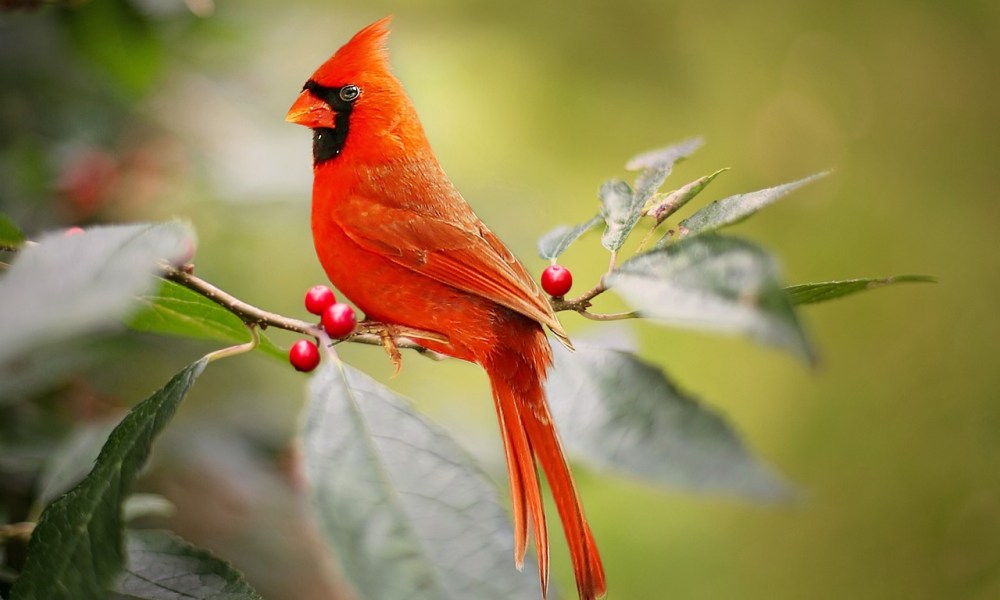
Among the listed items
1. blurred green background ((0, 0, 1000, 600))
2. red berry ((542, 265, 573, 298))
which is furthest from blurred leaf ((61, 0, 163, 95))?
red berry ((542, 265, 573, 298))

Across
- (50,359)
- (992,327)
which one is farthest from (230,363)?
(992,327)

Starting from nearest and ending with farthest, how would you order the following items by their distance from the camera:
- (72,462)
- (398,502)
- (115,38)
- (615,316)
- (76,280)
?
(76,280)
(398,502)
(615,316)
(72,462)
(115,38)

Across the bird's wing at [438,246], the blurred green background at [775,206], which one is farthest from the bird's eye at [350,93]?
the blurred green background at [775,206]

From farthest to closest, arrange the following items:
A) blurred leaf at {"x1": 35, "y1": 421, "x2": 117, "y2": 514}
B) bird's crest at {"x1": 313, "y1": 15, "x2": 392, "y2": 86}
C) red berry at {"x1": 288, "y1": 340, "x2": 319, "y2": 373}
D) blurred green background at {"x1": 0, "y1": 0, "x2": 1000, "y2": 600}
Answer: blurred green background at {"x1": 0, "y1": 0, "x2": 1000, "y2": 600} < blurred leaf at {"x1": 35, "y1": 421, "x2": 117, "y2": 514} < bird's crest at {"x1": 313, "y1": 15, "x2": 392, "y2": 86} < red berry at {"x1": 288, "y1": 340, "x2": 319, "y2": 373}

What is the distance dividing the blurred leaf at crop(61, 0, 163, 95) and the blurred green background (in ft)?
1.61

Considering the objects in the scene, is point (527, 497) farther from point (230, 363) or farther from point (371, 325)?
point (230, 363)

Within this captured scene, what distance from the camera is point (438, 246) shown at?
0.81 metres

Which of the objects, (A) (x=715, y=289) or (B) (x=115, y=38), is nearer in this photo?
(A) (x=715, y=289)

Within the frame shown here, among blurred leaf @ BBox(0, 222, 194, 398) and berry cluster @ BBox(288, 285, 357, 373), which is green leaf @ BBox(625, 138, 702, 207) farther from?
blurred leaf @ BBox(0, 222, 194, 398)

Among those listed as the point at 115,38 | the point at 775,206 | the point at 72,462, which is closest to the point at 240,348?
the point at 72,462

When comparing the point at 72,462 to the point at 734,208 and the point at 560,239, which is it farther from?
the point at 734,208

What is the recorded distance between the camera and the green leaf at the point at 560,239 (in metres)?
0.77

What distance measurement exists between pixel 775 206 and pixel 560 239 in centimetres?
239

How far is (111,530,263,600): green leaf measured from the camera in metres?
0.70
